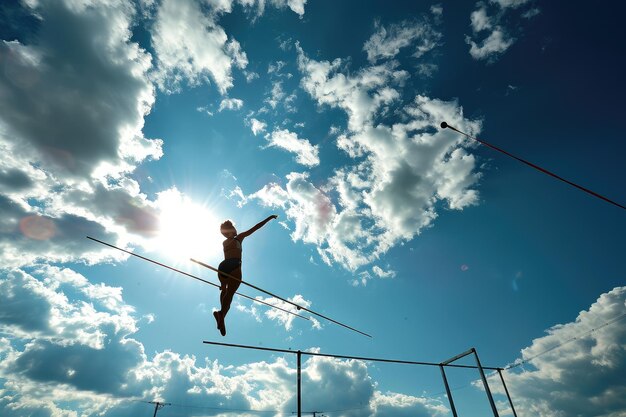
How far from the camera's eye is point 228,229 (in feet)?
21.8

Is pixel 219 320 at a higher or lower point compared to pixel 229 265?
lower

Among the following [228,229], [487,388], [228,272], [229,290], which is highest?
[228,229]

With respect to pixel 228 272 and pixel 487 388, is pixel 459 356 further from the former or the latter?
pixel 228 272

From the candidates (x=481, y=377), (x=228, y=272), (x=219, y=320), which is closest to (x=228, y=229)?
(x=228, y=272)

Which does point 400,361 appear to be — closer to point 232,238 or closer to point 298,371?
point 298,371

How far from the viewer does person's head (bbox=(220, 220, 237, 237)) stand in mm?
6605

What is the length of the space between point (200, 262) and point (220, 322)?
1420 millimetres

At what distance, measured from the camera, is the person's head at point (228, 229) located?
6.61 m

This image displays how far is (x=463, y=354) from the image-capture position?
28.9 feet

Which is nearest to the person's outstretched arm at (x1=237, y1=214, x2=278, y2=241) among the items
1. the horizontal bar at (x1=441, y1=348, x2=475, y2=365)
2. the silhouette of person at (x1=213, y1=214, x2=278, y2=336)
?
the silhouette of person at (x1=213, y1=214, x2=278, y2=336)

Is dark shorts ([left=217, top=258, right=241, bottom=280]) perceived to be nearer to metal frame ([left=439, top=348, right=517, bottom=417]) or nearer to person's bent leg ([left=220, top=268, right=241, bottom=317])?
person's bent leg ([left=220, top=268, right=241, bottom=317])

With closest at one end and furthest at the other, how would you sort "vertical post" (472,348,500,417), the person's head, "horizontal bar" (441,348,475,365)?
the person's head
"vertical post" (472,348,500,417)
"horizontal bar" (441,348,475,365)

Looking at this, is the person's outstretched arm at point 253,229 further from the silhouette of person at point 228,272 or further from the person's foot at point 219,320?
the person's foot at point 219,320

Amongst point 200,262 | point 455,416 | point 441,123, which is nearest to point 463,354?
point 455,416
